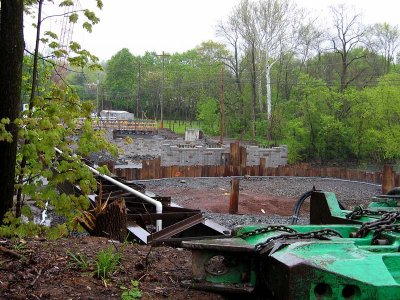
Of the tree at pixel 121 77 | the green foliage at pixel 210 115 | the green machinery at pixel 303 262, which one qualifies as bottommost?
the green machinery at pixel 303 262

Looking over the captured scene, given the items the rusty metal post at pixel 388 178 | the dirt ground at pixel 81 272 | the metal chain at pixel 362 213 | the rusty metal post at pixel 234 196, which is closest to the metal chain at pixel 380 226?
the metal chain at pixel 362 213

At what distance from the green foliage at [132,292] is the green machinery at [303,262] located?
337 mm

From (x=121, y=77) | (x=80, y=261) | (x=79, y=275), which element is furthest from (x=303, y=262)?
(x=121, y=77)

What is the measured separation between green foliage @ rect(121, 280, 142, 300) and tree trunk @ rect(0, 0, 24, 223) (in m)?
2.40

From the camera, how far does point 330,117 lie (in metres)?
41.5

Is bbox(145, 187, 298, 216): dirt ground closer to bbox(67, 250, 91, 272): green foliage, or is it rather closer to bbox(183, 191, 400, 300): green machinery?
bbox(67, 250, 91, 272): green foliage

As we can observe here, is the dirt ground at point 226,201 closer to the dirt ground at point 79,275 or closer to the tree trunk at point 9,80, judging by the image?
the tree trunk at point 9,80

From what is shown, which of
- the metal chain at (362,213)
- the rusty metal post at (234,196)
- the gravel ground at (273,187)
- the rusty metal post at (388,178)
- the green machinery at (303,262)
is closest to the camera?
the green machinery at (303,262)

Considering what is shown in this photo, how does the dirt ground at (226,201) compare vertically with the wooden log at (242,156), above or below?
below

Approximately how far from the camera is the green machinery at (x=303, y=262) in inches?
99.3

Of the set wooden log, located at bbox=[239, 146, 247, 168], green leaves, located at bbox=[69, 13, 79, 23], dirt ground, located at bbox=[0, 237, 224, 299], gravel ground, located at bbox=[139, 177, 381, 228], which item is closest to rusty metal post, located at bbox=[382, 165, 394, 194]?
gravel ground, located at bbox=[139, 177, 381, 228]

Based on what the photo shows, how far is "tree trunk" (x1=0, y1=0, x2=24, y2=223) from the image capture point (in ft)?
16.4

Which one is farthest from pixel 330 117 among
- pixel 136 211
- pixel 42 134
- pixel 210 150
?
pixel 42 134

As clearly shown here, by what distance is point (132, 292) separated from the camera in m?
3.09
